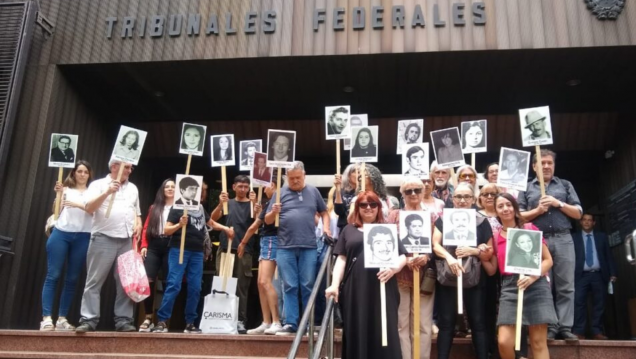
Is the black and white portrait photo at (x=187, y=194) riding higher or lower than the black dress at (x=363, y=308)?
higher

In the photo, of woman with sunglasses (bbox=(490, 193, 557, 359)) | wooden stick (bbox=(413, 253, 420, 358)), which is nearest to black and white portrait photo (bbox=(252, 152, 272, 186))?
wooden stick (bbox=(413, 253, 420, 358))

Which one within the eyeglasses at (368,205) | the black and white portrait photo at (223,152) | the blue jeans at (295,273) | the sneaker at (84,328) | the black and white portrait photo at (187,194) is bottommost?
the sneaker at (84,328)

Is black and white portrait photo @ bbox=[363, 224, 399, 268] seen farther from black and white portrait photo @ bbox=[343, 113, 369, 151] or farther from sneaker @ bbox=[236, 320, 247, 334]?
sneaker @ bbox=[236, 320, 247, 334]

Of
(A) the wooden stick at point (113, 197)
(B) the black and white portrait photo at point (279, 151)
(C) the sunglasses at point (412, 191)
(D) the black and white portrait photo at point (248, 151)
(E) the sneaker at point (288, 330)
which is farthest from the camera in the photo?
(D) the black and white portrait photo at point (248, 151)

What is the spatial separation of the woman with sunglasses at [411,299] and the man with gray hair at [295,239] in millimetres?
1087

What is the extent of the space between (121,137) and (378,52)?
11.7 feet

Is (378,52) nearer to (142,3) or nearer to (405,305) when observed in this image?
(142,3)

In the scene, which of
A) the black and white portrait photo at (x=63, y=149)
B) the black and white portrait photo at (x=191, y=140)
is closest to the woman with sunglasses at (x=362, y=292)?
the black and white portrait photo at (x=191, y=140)

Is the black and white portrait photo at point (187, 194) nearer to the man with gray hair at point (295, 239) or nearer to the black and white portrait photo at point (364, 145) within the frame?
the man with gray hair at point (295, 239)

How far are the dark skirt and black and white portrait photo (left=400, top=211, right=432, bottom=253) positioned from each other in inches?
27.6

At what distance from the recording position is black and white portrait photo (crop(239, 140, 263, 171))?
685cm

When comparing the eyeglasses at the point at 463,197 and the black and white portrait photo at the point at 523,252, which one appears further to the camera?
the eyeglasses at the point at 463,197

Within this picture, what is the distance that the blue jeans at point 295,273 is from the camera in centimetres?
536

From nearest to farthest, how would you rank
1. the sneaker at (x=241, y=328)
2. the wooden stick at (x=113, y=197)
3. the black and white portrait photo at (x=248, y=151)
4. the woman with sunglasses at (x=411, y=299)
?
the woman with sunglasses at (x=411, y=299), the wooden stick at (x=113, y=197), the sneaker at (x=241, y=328), the black and white portrait photo at (x=248, y=151)
